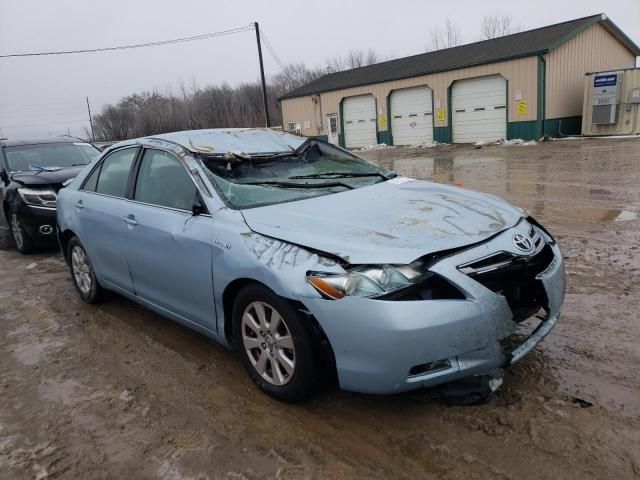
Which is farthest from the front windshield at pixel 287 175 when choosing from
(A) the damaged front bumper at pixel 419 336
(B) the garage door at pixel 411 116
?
(B) the garage door at pixel 411 116

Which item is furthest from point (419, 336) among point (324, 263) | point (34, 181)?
point (34, 181)

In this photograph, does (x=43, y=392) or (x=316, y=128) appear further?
(x=316, y=128)

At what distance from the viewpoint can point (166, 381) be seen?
353 cm

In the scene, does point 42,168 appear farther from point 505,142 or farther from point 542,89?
point 542,89

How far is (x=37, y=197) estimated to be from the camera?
7.52 metres

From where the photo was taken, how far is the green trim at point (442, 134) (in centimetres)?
2553

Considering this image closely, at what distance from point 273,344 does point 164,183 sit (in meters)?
1.65

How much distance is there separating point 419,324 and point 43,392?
262 cm

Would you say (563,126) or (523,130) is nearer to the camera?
(523,130)

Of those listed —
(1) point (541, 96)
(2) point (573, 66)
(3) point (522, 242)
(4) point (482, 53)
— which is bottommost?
(3) point (522, 242)

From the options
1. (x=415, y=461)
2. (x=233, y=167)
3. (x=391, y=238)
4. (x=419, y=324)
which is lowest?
(x=415, y=461)

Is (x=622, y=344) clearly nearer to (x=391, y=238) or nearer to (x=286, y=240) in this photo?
(x=391, y=238)

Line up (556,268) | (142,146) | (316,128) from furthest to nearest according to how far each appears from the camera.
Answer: (316,128) → (142,146) → (556,268)

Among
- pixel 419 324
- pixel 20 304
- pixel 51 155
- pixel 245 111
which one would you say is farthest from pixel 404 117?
pixel 245 111
